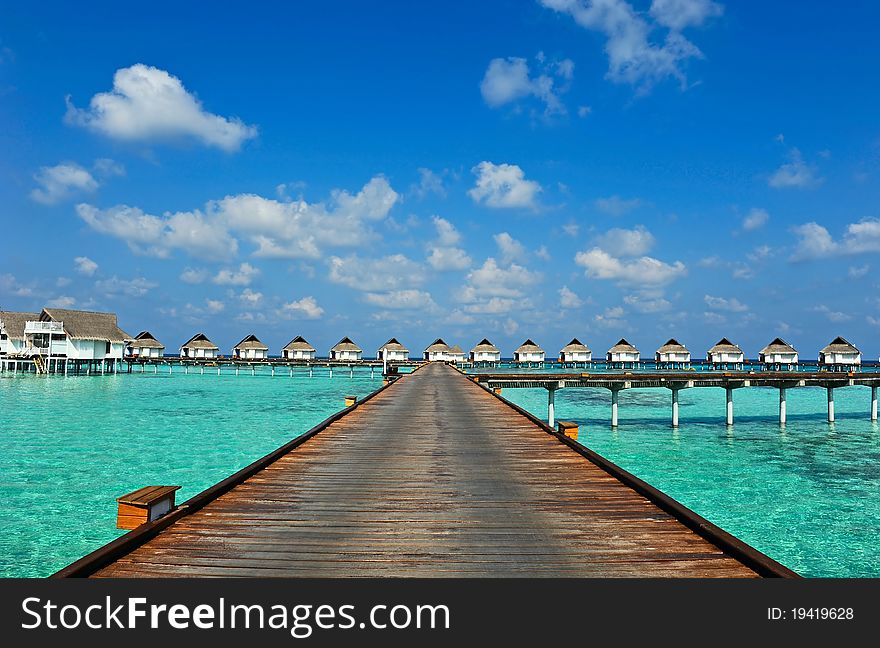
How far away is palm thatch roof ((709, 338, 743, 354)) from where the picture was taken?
87562mm

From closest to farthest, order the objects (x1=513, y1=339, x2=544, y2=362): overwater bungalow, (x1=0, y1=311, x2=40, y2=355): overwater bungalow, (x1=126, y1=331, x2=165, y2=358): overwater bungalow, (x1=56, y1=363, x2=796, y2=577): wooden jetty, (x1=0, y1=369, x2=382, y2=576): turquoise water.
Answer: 1. (x1=56, y1=363, x2=796, y2=577): wooden jetty
2. (x1=0, y1=369, x2=382, y2=576): turquoise water
3. (x1=0, y1=311, x2=40, y2=355): overwater bungalow
4. (x1=126, y1=331, x2=165, y2=358): overwater bungalow
5. (x1=513, y1=339, x2=544, y2=362): overwater bungalow

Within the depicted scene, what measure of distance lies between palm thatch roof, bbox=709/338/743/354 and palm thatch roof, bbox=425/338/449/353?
46197 mm

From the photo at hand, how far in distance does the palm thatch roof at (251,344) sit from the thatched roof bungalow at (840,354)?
299 feet

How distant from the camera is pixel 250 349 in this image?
91.2m

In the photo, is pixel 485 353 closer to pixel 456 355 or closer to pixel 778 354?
pixel 456 355

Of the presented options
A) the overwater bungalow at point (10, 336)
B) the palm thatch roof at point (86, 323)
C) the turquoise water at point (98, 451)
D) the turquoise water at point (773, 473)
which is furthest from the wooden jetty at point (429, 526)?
the overwater bungalow at point (10, 336)

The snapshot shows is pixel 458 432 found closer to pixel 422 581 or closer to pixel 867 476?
pixel 422 581

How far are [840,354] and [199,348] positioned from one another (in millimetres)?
104076

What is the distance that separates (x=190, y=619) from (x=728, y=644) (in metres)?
3.24

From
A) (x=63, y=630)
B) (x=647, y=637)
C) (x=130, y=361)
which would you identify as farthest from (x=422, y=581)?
(x=130, y=361)

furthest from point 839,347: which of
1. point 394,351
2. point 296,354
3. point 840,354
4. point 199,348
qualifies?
point 199,348

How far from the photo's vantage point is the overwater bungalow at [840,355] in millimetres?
77375

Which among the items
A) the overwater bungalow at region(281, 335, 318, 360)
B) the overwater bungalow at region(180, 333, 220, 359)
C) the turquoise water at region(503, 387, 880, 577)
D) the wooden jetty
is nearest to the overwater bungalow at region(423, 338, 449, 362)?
the overwater bungalow at region(281, 335, 318, 360)

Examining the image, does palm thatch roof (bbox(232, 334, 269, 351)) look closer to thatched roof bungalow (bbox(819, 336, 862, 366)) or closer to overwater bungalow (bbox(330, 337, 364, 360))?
overwater bungalow (bbox(330, 337, 364, 360))
